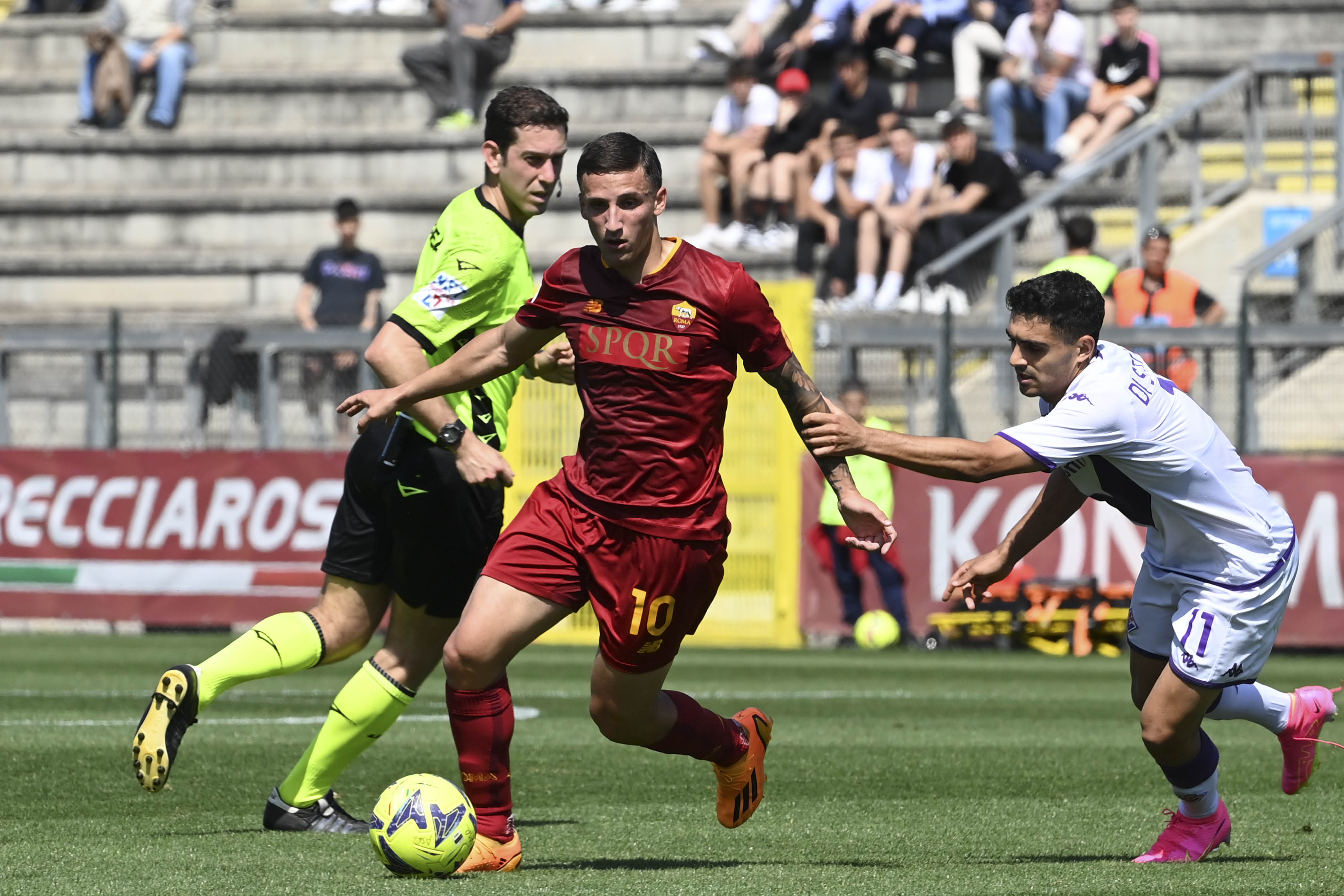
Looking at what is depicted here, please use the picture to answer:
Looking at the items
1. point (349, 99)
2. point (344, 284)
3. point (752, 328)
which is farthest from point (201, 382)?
point (752, 328)

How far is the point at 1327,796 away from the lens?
7.91 metres

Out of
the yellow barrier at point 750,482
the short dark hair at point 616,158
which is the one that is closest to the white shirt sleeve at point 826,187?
the yellow barrier at point 750,482

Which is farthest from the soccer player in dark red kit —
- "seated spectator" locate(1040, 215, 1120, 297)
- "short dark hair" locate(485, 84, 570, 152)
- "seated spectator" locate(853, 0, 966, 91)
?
"seated spectator" locate(853, 0, 966, 91)

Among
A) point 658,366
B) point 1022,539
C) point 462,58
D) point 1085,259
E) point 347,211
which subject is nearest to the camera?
point 658,366

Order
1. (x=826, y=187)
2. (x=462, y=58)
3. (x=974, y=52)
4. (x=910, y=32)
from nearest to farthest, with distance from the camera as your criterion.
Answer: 1. (x=826, y=187)
2. (x=974, y=52)
3. (x=910, y=32)
4. (x=462, y=58)

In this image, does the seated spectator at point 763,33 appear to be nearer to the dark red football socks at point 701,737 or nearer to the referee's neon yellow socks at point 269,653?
the referee's neon yellow socks at point 269,653

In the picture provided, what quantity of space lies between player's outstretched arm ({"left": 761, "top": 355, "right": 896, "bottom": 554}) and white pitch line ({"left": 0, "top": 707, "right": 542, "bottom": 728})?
392 centimetres

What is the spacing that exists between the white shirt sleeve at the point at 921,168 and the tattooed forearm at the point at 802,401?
13377mm

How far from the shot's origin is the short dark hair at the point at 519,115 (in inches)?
270

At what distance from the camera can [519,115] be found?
687cm

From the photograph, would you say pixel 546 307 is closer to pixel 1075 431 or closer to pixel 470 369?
pixel 470 369

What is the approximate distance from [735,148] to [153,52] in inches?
316

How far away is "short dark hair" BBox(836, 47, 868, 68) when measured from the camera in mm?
20047

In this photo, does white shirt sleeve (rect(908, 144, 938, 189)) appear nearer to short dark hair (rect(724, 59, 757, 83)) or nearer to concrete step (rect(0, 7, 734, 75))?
short dark hair (rect(724, 59, 757, 83))
